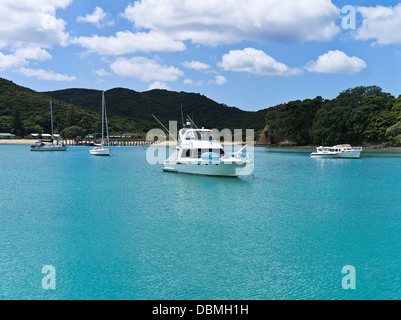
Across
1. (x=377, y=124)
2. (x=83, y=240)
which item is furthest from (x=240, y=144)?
(x=83, y=240)

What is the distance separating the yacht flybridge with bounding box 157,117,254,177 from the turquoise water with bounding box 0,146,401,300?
3.84m

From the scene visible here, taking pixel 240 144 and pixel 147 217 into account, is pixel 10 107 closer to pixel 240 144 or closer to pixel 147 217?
pixel 240 144

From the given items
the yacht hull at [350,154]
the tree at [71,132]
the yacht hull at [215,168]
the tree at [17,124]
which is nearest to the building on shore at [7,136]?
the tree at [17,124]

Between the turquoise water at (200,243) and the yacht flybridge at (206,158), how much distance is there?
12.6 feet

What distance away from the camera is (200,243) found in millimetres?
15711

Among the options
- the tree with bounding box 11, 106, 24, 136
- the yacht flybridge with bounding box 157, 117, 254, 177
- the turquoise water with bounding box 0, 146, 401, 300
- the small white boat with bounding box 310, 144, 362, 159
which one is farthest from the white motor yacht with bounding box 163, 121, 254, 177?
the tree with bounding box 11, 106, 24, 136

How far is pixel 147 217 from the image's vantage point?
20.7m

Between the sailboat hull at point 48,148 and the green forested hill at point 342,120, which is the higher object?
the green forested hill at point 342,120

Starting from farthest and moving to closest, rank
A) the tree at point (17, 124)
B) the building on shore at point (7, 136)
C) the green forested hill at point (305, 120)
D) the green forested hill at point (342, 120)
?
the tree at point (17, 124) → the building on shore at point (7, 136) → the green forested hill at point (305, 120) → the green forested hill at point (342, 120)

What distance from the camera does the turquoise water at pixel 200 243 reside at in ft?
37.7

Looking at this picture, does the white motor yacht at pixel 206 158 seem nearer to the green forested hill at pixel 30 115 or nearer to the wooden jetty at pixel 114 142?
the wooden jetty at pixel 114 142

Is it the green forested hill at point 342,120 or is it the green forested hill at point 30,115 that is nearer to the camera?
the green forested hill at point 342,120

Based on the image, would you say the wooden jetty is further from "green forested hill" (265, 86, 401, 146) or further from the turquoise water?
the turquoise water

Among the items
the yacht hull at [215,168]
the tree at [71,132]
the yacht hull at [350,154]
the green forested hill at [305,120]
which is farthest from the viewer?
the tree at [71,132]
